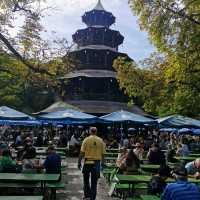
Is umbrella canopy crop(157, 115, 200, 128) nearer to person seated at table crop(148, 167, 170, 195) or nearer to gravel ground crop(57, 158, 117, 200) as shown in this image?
gravel ground crop(57, 158, 117, 200)

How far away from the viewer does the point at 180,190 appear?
21.6ft

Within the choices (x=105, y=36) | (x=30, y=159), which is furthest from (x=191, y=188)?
(x=105, y=36)

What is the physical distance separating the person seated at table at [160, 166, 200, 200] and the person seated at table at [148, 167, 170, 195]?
158 inches

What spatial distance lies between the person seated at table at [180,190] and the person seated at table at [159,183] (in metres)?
4.00

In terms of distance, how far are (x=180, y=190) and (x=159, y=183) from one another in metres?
4.26

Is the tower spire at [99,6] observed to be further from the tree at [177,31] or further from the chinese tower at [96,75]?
the tree at [177,31]

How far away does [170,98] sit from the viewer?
27.8 metres

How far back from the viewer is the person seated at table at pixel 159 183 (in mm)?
10742

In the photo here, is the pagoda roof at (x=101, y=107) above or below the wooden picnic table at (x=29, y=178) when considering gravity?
above

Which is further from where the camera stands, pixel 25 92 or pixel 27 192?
pixel 25 92

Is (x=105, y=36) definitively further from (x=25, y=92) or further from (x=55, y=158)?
(x=55, y=158)

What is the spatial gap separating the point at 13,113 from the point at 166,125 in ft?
23.9

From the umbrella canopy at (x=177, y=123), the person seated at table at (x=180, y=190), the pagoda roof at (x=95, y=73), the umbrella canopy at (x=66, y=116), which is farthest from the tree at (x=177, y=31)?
the pagoda roof at (x=95, y=73)

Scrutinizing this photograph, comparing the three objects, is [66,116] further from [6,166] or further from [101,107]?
[101,107]
